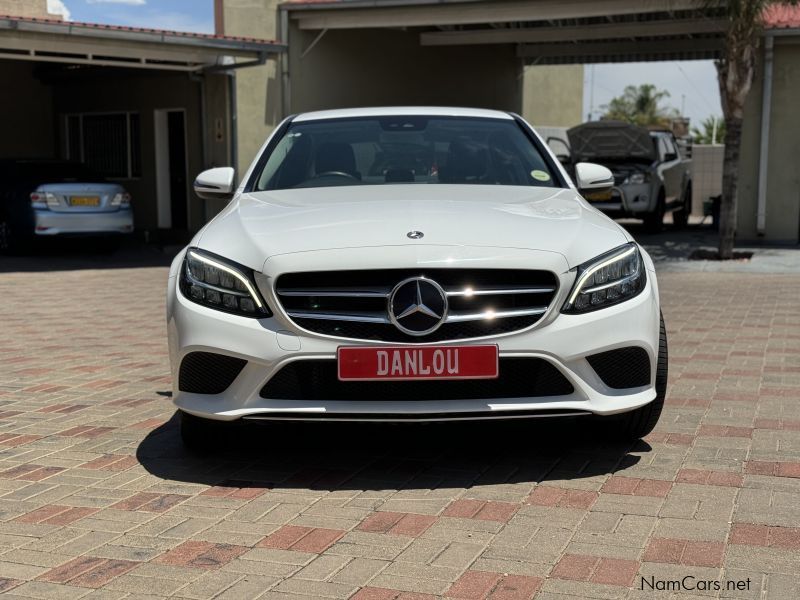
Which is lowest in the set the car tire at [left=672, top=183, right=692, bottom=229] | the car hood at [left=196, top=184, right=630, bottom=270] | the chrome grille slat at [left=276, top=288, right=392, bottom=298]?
the car tire at [left=672, top=183, right=692, bottom=229]

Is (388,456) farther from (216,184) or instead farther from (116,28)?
(116,28)

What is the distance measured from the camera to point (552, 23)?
2077 cm

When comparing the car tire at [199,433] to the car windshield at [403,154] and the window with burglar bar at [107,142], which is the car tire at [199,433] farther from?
the window with burglar bar at [107,142]

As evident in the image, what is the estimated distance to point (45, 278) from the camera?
13500 mm

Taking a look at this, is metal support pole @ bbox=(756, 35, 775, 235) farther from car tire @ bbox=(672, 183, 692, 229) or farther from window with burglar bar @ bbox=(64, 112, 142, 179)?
window with burglar bar @ bbox=(64, 112, 142, 179)

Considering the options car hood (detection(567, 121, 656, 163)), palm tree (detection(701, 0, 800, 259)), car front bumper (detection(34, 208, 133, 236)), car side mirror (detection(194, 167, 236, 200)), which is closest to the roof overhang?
palm tree (detection(701, 0, 800, 259))

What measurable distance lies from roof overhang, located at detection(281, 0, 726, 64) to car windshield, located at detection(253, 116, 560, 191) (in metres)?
10.1

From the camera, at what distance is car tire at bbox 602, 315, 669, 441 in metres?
4.49

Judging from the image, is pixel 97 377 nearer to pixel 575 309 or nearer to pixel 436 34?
pixel 575 309

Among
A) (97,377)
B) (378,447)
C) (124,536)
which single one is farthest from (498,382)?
(97,377)

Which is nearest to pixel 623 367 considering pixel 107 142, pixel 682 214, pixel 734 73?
pixel 734 73

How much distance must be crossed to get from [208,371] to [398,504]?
90 cm

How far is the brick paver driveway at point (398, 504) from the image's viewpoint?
10.5ft

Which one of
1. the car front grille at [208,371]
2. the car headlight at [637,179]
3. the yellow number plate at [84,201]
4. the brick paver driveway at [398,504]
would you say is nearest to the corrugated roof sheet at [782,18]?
the car headlight at [637,179]
